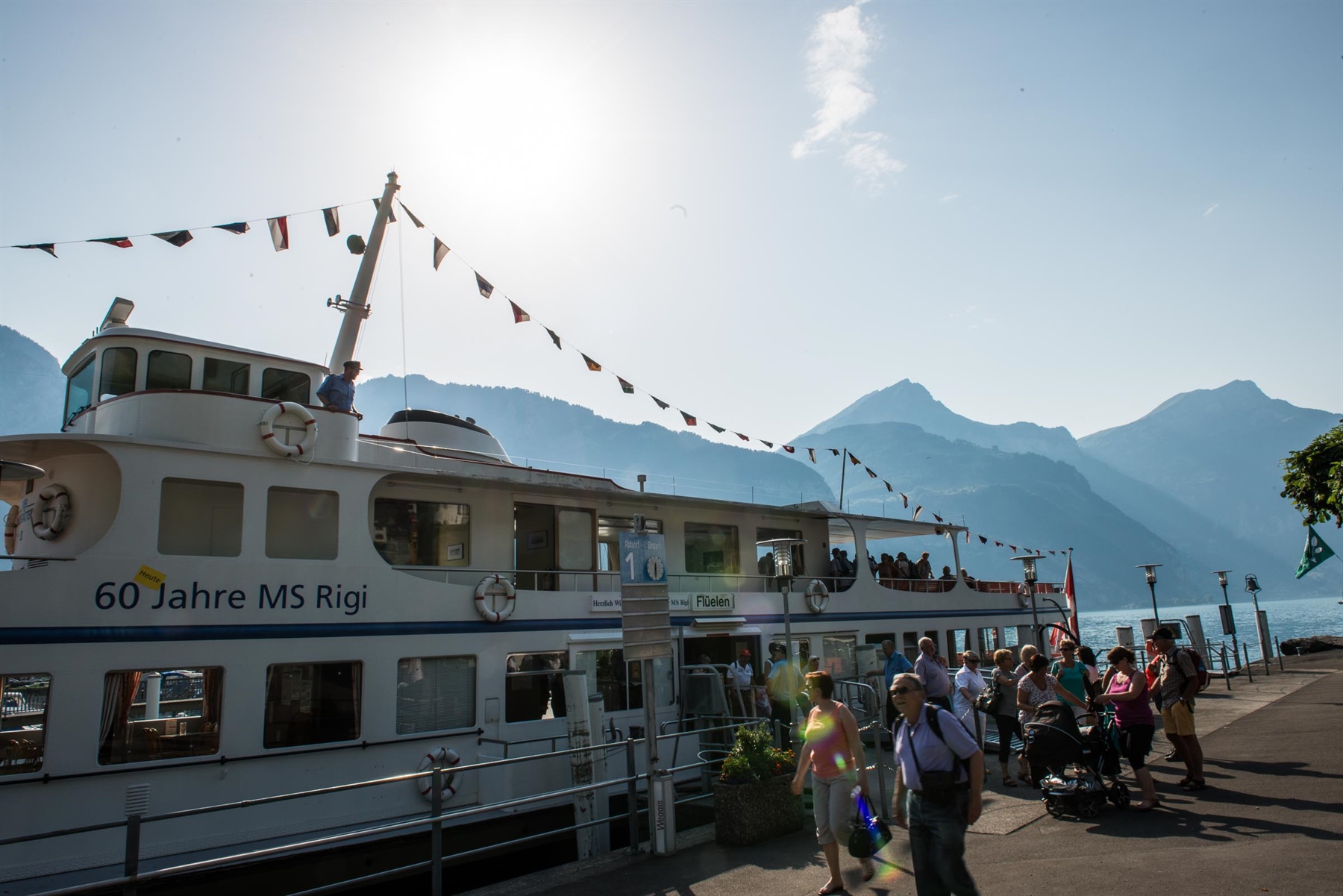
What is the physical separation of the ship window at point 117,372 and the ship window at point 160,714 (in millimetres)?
4161

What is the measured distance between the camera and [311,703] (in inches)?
428

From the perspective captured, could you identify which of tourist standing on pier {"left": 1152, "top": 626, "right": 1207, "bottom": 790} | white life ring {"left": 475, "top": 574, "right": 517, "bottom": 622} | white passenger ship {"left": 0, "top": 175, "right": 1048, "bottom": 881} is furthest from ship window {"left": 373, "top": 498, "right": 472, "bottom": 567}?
tourist standing on pier {"left": 1152, "top": 626, "right": 1207, "bottom": 790}

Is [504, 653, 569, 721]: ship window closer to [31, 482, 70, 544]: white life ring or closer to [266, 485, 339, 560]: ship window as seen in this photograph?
[266, 485, 339, 560]: ship window

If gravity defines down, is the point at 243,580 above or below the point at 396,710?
above

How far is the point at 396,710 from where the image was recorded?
1161 centimetres

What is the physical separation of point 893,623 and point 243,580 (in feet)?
48.8

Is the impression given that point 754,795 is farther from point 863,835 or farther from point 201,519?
point 201,519

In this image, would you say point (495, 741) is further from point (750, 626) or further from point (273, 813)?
point (750, 626)

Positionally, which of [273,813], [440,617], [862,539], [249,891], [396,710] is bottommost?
[249,891]

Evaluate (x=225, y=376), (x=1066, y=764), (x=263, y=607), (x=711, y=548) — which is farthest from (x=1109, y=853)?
(x=225, y=376)

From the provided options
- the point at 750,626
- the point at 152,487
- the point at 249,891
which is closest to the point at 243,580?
the point at 152,487

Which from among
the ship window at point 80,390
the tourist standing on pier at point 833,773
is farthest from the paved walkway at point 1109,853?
the ship window at point 80,390

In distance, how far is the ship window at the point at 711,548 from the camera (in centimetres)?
1778

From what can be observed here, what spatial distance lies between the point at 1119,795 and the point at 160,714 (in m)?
11.1
